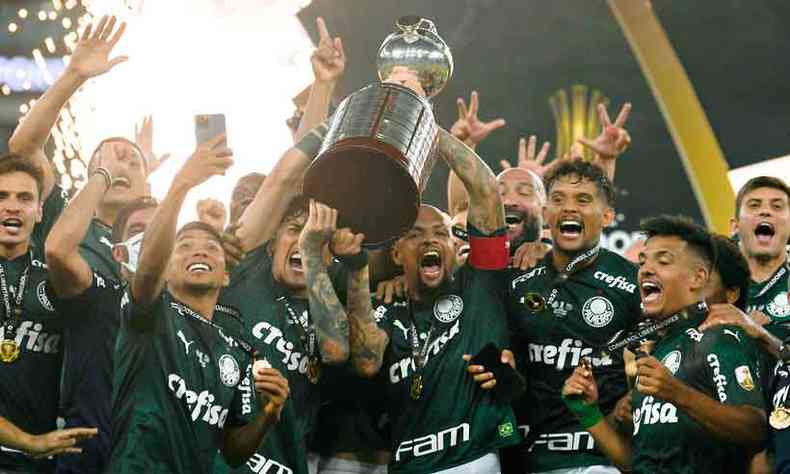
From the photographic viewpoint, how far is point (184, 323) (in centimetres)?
412

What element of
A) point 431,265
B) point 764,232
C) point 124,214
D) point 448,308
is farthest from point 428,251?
point 764,232

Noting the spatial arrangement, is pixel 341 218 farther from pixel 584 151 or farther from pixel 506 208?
pixel 584 151

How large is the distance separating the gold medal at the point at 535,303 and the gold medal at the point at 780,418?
3.02 ft

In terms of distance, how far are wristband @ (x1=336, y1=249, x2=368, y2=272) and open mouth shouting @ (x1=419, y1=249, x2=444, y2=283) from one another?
0.30m

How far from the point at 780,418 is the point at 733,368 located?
0.18 m

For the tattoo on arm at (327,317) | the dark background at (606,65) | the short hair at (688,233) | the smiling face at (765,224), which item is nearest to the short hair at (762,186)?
the smiling face at (765,224)

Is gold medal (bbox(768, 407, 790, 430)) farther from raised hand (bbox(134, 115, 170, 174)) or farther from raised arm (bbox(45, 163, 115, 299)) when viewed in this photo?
raised hand (bbox(134, 115, 170, 174))

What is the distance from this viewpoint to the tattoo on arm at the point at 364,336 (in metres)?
4.31

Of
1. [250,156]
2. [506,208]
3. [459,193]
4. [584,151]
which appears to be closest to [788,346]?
[506,208]

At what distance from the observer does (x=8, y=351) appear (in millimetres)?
4410

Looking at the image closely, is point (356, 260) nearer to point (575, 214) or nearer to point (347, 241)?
point (347, 241)

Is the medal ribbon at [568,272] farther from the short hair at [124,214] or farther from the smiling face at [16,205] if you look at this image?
the smiling face at [16,205]

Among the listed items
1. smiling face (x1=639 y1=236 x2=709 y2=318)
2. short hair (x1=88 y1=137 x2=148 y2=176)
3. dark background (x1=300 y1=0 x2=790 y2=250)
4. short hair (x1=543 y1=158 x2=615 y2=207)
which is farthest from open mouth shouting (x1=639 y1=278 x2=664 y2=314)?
dark background (x1=300 y1=0 x2=790 y2=250)

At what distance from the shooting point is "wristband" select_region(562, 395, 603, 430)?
A: 159 inches
